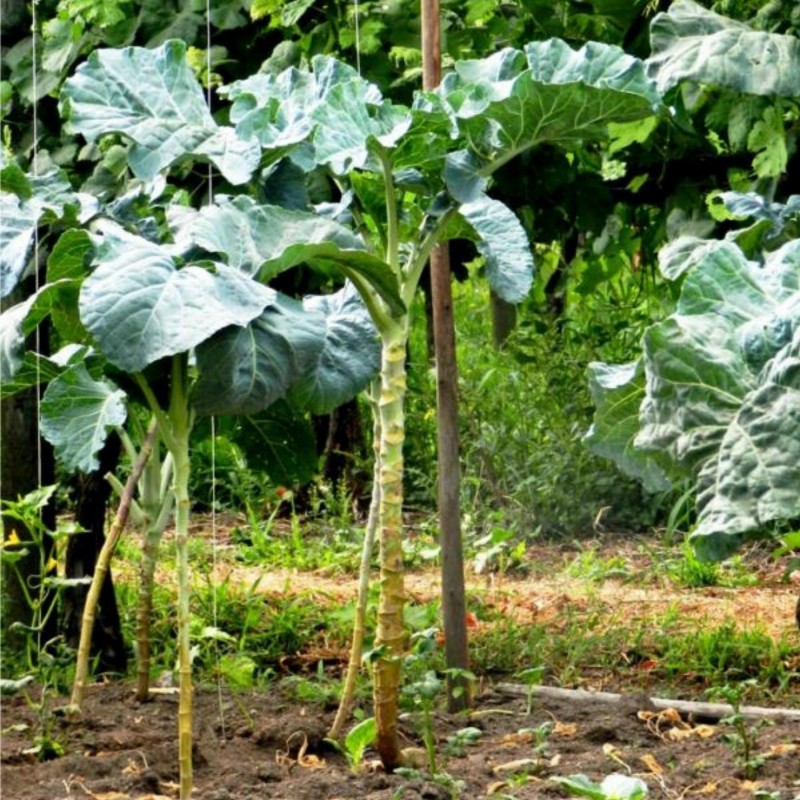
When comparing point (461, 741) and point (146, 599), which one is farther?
point (146, 599)

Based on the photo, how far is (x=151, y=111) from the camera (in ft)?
12.5

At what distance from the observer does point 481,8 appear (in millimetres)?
5270

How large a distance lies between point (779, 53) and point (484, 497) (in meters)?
3.51

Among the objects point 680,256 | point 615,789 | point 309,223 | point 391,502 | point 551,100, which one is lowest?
point 615,789

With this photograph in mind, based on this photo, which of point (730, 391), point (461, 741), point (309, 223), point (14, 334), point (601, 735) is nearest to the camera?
point (730, 391)

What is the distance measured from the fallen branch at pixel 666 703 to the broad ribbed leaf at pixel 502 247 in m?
1.27

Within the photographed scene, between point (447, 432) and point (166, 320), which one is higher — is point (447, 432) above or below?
below

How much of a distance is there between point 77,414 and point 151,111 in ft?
2.31

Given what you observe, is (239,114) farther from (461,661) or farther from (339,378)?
(461,661)

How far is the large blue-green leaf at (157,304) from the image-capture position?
3.07 m

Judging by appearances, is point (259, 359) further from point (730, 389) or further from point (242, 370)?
point (730, 389)

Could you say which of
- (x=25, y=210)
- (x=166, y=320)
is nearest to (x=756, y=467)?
(x=166, y=320)

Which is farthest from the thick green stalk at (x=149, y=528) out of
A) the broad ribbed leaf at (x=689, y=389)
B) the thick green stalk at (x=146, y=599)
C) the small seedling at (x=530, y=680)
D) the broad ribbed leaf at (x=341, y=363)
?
the broad ribbed leaf at (x=689, y=389)

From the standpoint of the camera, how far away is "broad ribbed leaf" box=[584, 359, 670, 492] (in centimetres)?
356
